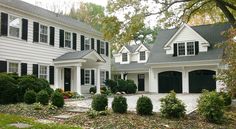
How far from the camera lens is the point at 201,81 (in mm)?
27234

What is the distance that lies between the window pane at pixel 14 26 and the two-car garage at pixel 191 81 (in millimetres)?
14814

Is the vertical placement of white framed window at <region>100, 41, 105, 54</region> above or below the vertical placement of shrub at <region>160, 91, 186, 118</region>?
above

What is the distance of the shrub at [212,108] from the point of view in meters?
11.2

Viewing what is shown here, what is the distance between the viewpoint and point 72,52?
2412cm

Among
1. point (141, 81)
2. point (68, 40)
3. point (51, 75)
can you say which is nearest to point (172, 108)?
point (51, 75)

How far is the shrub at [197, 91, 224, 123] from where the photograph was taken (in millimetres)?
11156

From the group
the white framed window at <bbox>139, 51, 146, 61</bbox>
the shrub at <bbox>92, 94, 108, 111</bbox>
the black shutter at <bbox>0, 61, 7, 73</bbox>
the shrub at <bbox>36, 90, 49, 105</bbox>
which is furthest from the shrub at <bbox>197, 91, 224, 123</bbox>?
the white framed window at <bbox>139, 51, 146, 61</bbox>

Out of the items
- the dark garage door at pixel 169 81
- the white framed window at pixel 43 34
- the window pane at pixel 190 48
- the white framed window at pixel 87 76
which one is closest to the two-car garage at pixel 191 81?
the dark garage door at pixel 169 81

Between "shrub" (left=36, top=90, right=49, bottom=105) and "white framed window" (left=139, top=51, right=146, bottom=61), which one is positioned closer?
"shrub" (left=36, top=90, right=49, bottom=105)

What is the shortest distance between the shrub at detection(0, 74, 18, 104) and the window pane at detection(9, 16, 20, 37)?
4548mm

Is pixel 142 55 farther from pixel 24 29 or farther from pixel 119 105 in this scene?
pixel 119 105

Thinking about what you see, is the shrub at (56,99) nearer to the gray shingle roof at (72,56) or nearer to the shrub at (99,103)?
the shrub at (99,103)

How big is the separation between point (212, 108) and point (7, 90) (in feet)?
31.7

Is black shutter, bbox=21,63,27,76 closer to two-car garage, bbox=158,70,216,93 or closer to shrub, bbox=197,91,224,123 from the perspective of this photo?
shrub, bbox=197,91,224,123
